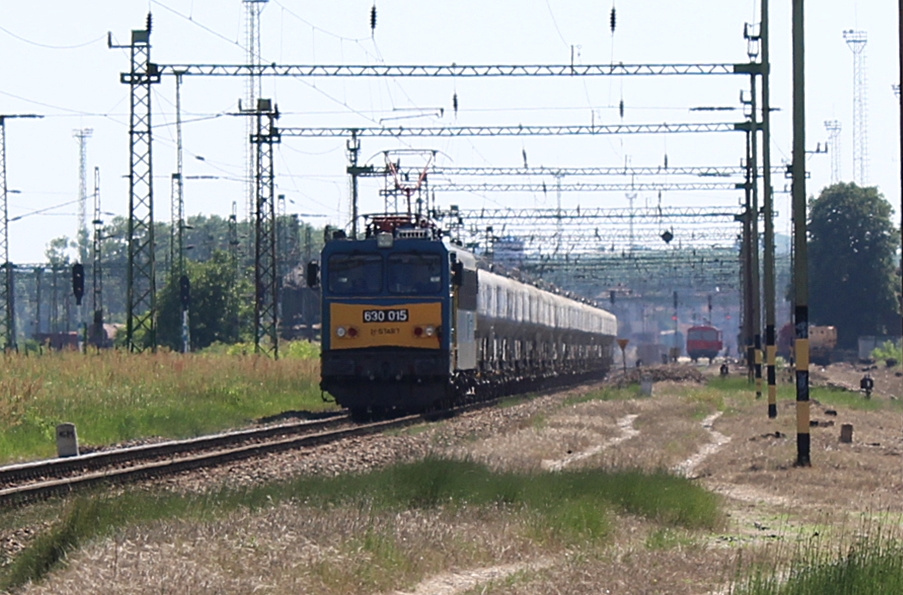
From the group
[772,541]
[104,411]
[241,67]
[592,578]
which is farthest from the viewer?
[241,67]

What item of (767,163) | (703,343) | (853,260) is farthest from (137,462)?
(703,343)

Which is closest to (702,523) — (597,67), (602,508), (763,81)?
(602,508)

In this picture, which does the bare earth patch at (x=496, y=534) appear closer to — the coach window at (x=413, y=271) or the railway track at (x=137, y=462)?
the railway track at (x=137, y=462)

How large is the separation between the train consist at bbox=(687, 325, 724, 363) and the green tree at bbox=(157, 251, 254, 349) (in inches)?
2273

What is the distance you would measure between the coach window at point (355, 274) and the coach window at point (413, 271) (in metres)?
0.26

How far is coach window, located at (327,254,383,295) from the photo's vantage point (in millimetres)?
30438

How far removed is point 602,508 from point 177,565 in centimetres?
505

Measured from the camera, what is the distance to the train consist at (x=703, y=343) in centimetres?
12925

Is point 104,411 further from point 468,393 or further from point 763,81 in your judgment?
point 763,81

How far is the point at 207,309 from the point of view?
78750 mm

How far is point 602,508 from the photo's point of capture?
1371 cm

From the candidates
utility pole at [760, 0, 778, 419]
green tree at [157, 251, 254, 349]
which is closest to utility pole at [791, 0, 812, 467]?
utility pole at [760, 0, 778, 419]

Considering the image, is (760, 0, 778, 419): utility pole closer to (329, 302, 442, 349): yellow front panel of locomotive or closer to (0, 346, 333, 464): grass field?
(329, 302, 442, 349): yellow front panel of locomotive

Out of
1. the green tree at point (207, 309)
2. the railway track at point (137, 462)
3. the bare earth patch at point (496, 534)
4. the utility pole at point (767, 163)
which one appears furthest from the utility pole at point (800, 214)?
the green tree at point (207, 309)
